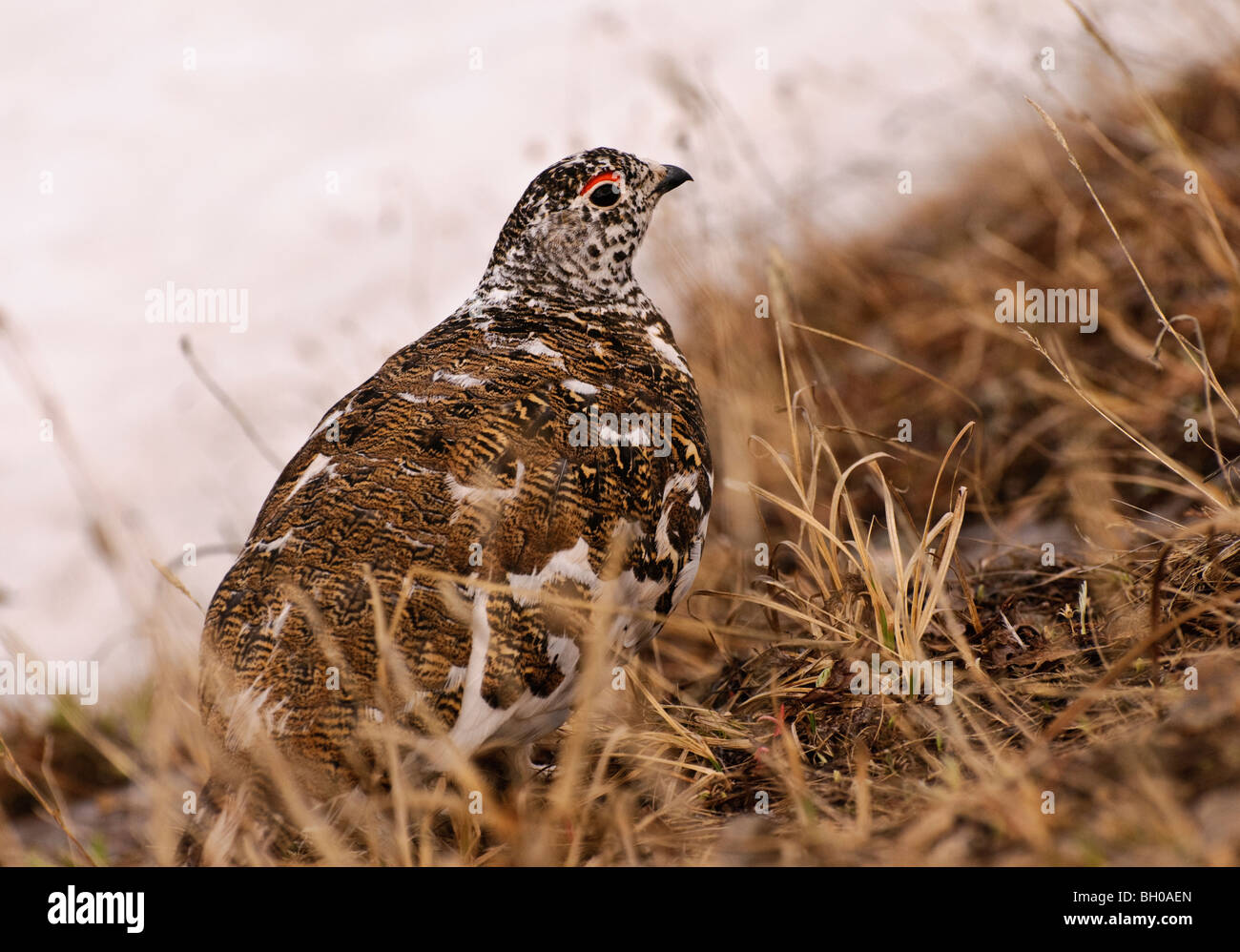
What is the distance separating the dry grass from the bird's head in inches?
24.2

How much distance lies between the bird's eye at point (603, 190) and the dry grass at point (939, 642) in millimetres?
656

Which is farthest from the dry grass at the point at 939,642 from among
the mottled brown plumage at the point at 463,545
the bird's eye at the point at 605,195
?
the bird's eye at the point at 605,195

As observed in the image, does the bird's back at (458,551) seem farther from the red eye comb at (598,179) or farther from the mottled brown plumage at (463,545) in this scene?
the red eye comb at (598,179)

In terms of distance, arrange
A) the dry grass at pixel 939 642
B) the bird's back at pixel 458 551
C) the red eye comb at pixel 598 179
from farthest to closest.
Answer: the red eye comb at pixel 598 179 < the bird's back at pixel 458 551 < the dry grass at pixel 939 642

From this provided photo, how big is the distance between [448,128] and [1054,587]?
858 centimetres

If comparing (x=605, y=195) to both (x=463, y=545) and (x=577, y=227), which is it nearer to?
(x=577, y=227)

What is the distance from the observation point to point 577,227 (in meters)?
3.61

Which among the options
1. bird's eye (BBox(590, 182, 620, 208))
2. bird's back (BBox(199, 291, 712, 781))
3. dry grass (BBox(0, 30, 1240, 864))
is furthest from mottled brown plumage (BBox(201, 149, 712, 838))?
bird's eye (BBox(590, 182, 620, 208))

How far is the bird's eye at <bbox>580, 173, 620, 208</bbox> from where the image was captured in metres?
3.60

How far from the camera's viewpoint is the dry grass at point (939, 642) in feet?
6.72

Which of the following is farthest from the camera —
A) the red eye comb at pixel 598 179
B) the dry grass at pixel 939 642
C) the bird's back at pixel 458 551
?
the red eye comb at pixel 598 179

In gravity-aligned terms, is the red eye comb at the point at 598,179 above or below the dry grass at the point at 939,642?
above
